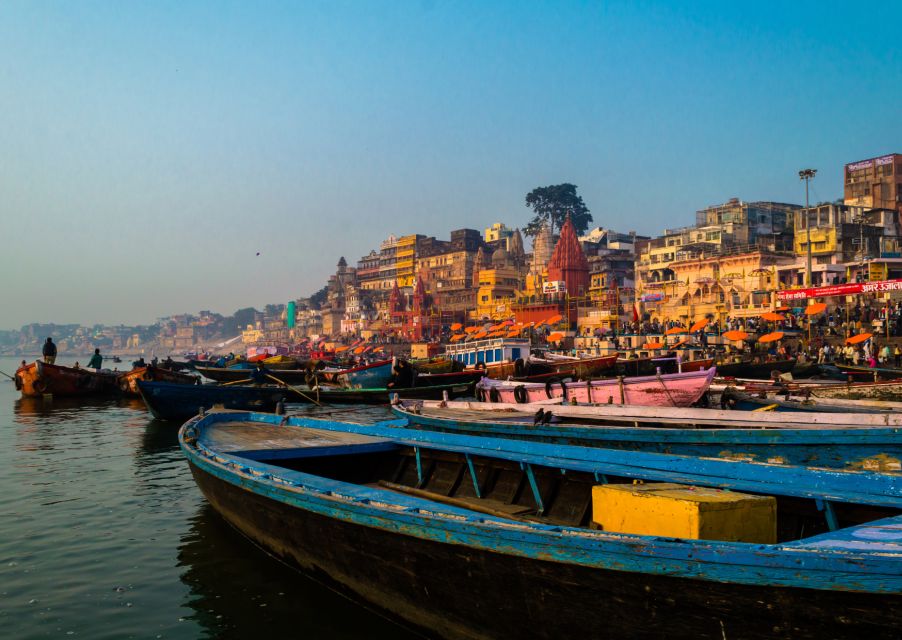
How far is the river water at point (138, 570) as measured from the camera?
771 cm

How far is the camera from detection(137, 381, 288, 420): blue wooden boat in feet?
82.1

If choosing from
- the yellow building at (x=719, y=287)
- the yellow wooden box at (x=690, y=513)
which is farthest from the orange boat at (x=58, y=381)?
the yellow building at (x=719, y=287)

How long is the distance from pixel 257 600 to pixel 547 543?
16.0ft

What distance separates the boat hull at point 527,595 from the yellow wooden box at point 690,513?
65 cm

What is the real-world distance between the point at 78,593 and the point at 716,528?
7680mm

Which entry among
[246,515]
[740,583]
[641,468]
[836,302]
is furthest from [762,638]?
[836,302]

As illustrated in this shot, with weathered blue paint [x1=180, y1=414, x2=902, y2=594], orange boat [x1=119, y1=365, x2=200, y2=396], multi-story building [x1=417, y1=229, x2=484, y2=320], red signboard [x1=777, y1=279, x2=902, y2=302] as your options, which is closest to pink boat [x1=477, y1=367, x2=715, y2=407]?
weathered blue paint [x1=180, y1=414, x2=902, y2=594]

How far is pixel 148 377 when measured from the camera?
3581 cm

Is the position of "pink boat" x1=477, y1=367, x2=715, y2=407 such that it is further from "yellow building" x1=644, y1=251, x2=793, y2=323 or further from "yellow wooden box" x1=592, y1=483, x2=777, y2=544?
"yellow building" x1=644, y1=251, x2=793, y2=323

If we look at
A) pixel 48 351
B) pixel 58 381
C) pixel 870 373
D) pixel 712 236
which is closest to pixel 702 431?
pixel 870 373

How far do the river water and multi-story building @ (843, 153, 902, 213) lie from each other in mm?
74831

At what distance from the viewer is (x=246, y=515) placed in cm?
943

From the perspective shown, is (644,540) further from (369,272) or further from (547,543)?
(369,272)

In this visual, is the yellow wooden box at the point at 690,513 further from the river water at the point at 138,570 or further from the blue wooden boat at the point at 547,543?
the river water at the point at 138,570
